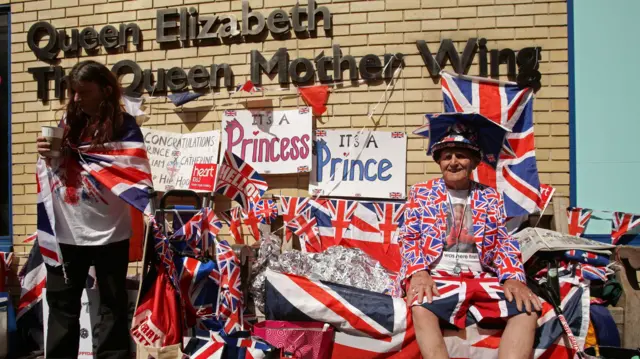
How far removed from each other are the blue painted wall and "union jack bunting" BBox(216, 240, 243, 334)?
131 inches

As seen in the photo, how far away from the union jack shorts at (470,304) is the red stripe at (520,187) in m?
1.75

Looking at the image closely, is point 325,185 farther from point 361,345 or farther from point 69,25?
point 69,25

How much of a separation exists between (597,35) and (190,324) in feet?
15.0

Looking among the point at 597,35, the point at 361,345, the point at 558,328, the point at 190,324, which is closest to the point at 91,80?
the point at 190,324

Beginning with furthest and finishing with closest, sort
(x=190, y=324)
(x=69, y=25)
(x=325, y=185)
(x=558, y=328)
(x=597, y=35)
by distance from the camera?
(x=69, y=25)
(x=325, y=185)
(x=597, y=35)
(x=190, y=324)
(x=558, y=328)

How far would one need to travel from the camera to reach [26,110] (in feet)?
19.1

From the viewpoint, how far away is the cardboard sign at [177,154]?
5387 mm

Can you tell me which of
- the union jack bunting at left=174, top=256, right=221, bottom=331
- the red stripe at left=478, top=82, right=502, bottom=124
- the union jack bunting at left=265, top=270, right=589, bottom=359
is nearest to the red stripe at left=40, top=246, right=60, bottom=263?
the union jack bunting at left=174, top=256, right=221, bottom=331

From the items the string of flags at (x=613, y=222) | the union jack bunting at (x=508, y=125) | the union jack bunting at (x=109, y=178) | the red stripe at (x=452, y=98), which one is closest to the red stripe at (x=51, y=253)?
the union jack bunting at (x=109, y=178)

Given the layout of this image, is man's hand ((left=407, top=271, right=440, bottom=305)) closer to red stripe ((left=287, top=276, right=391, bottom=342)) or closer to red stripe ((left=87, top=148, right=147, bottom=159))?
red stripe ((left=287, top=276, right=391, bottom=342))

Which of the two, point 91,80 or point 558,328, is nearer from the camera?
point 558,328

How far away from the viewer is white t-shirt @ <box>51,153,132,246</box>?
3.36 meters

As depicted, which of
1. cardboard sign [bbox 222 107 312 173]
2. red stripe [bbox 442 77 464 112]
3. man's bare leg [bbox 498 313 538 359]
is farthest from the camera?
cardboard sign [bbox 222 107 312 173]

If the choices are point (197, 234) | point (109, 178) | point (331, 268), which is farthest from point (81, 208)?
point (331, 268)
